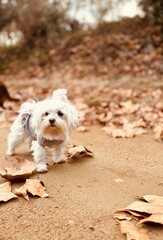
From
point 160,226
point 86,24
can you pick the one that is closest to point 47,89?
point 86,24

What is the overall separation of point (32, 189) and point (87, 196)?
50 centimetres

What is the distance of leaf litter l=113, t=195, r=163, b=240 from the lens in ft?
8.88

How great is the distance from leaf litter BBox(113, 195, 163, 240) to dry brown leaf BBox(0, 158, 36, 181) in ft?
3.49

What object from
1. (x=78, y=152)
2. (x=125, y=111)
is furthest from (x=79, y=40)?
(x=78, y=152)

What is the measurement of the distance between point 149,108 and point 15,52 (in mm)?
7805

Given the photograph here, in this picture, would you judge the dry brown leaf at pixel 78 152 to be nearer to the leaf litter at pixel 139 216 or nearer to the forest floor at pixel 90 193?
the forest floor at pixel 90 193

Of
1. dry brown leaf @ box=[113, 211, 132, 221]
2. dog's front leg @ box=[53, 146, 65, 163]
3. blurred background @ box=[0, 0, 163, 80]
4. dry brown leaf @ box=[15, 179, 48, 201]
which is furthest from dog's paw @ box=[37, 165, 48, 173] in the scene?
blurred background @ box=[0, 0, 163, 80]

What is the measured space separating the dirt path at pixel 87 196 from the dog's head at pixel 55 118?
0.43 metres

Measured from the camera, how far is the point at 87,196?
3.36 metres

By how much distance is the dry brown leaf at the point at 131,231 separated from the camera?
265 cm

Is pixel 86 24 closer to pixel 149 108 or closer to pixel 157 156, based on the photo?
pixel 149 108

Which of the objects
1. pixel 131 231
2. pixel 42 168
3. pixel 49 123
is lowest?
pixel 131 231

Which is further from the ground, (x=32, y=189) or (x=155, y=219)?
(x=32, y=189)

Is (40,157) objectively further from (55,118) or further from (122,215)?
(122,215)
